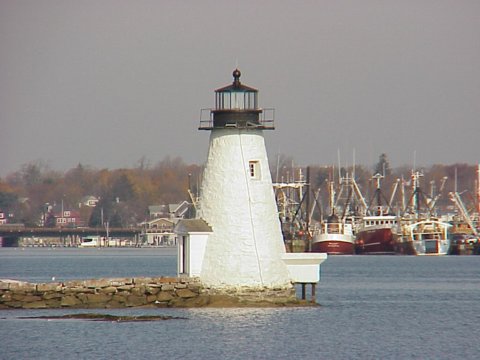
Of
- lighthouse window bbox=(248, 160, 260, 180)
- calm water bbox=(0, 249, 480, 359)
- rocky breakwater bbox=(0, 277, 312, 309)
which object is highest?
lighthouse window bbox=(248, 160, 260, 180)

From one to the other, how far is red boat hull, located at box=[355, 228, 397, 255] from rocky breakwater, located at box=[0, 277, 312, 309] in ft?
302

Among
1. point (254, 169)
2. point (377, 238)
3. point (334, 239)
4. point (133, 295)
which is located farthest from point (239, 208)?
point (377, 238)

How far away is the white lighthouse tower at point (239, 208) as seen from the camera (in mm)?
43562

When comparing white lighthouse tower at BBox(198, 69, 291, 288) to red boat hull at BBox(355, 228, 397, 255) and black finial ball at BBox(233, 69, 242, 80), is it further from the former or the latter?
red boat hull at BBox(355, 228, 397, 255)

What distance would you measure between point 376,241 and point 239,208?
95928mm

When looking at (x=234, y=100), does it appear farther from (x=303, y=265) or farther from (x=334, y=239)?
(x=334, y=239)

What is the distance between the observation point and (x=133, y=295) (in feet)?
147

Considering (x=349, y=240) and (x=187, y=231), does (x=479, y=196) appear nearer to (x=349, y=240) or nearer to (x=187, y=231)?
(x=349, y=240)

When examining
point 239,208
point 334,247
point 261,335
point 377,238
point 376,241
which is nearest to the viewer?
point 261,335

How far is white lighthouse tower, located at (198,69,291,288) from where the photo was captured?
43562 millimetres

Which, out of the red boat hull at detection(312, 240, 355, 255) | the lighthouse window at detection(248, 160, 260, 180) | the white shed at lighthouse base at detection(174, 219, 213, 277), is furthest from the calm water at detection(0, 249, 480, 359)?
the red boat hull at detection(312, 240, 355, 255)

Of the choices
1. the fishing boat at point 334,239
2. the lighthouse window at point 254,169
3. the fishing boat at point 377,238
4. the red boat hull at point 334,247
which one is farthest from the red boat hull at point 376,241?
the lighthouse window at point 254,169

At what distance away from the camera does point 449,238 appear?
493 feet

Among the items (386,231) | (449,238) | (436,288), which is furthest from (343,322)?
(449,238)
